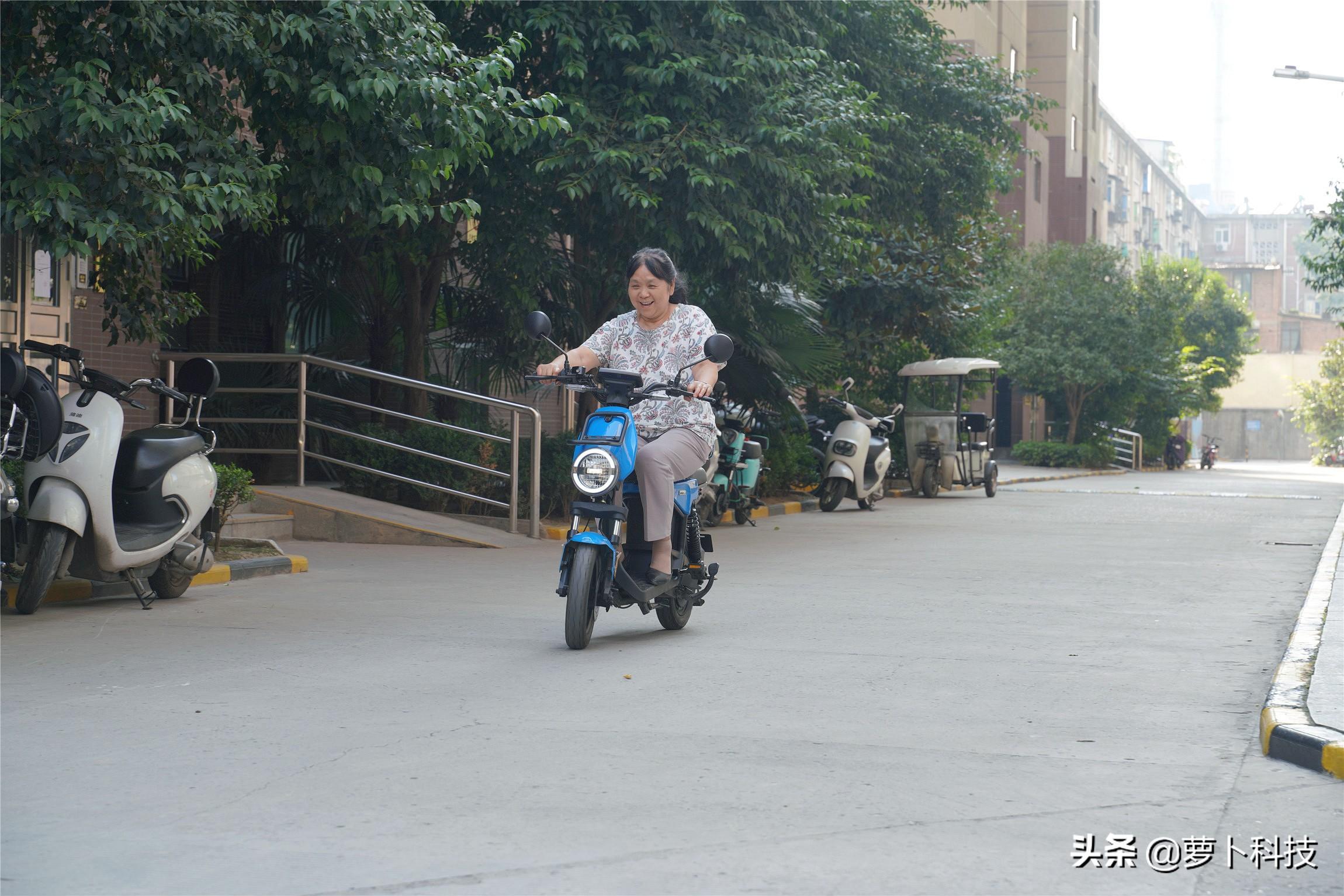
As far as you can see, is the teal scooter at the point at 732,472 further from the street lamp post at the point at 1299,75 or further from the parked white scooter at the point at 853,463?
the street lamp post at the point at 1299,75

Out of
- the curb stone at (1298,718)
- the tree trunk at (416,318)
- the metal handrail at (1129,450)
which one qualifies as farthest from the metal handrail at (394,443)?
the metal handrail at (1129,450)

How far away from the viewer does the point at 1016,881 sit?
3.79m

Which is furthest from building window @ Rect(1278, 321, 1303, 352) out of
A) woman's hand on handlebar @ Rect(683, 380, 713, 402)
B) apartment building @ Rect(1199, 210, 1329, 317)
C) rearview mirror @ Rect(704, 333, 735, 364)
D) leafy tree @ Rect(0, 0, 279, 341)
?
rearview mirror @ Rect(704, 333, 735, 364)

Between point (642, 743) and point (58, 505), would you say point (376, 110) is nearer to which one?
point (58, 505)

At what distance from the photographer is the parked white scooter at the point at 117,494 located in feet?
26.5

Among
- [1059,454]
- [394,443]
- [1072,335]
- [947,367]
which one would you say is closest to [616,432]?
[394,443]

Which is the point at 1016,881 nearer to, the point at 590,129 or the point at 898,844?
the point at 898,844

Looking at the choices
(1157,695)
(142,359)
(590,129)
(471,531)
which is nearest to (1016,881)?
(1157,695)

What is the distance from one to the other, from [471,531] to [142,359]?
15.2 ft

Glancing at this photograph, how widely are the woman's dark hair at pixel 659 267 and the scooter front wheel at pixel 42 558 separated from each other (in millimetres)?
3274

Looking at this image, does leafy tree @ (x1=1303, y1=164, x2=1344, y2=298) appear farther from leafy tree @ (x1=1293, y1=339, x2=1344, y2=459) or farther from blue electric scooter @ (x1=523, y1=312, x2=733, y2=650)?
leafy tree @ (x1=1293, y1=339, x2=1344, y2=459)

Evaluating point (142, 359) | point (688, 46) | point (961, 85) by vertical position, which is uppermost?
point (961, 85)

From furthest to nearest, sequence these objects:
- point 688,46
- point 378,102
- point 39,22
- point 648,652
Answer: point 688,46, point 378,102, point 39,22, point 648,652

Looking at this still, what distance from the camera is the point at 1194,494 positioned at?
88.3 ft
